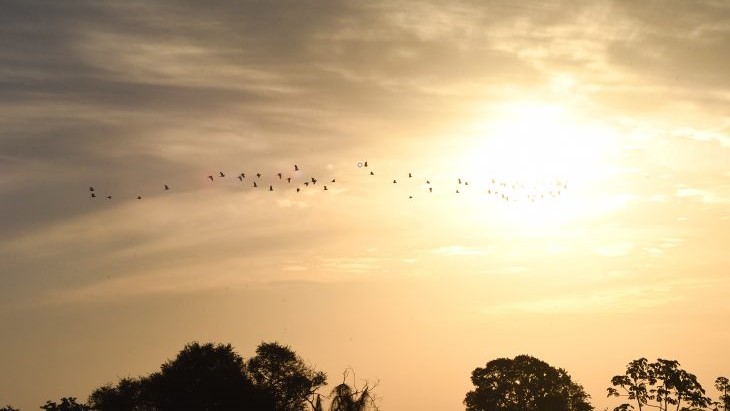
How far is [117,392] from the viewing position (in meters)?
126

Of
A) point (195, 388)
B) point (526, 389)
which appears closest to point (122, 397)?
point (195, 388)

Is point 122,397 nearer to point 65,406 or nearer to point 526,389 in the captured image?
point 65,406

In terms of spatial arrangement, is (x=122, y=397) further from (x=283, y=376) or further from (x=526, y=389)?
(x=526, y=389)

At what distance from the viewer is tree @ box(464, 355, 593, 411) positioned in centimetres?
14600

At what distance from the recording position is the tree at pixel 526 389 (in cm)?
14600

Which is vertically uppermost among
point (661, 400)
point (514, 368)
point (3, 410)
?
point (514, 368)

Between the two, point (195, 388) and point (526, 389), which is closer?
point (195, 388)

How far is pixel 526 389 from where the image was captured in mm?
147625

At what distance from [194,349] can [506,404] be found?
213 ft

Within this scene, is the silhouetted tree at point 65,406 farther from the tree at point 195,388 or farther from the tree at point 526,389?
the tree at point 526,389

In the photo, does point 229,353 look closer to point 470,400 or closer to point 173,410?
point 173,410

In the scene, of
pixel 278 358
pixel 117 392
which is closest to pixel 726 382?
pixel 278 358

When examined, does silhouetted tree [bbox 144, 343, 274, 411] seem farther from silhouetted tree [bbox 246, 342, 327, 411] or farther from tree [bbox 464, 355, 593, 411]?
tree [bbox 464, 355, 593, 411]

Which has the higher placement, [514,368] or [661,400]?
[514,368]
